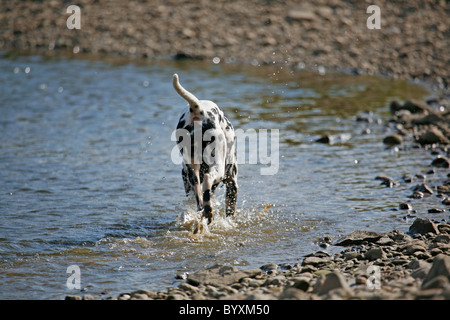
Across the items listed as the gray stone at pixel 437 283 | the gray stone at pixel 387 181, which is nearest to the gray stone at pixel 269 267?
the gray stone at pixel 437 283

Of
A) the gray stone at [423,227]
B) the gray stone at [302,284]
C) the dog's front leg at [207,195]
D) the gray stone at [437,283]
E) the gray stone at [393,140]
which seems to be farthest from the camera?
the gray stone at [393,140]

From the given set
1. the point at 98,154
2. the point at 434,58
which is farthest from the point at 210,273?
Result: the point at 434,58

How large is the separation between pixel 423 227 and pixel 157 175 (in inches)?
171

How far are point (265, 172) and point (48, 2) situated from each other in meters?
13.8

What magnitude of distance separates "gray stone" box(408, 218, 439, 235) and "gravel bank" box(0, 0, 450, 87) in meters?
10.8

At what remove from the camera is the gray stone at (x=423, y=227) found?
7232 mm

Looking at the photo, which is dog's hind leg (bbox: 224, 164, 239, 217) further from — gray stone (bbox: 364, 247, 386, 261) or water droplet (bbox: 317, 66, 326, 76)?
water droplet (bbox: 317, 66, 326, 76)

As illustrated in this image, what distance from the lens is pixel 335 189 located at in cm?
936

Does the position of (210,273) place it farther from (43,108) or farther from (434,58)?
(434,58)

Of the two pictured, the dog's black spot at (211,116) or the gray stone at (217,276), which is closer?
the gray stone at (217,276)

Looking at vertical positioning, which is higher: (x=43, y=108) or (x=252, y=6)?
(x=252, y=6)

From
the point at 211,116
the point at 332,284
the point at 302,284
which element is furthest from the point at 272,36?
the point at 332,284

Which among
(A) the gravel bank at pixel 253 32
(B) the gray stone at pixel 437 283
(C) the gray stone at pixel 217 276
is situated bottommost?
(C) the gray stone at pixel 217 276

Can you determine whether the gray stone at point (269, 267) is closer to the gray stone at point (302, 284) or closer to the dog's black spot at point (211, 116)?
the gray stone at point (302, 284)
